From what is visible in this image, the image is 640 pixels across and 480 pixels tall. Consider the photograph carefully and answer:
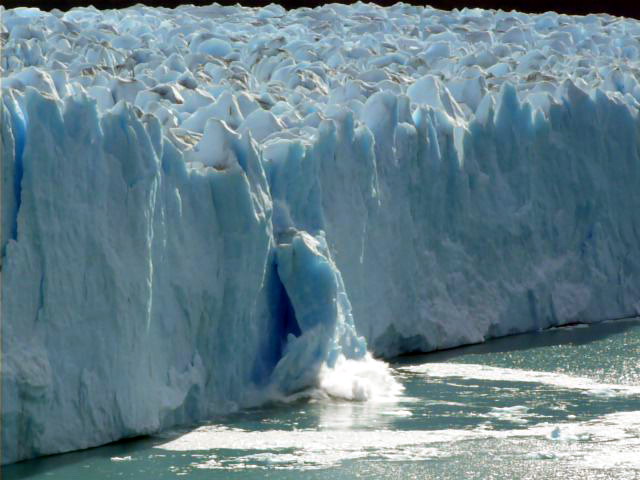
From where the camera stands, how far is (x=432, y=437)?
5.03m

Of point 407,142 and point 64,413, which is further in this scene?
point 407,142

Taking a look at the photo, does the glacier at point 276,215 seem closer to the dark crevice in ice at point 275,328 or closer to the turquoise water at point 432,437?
the dark crevice in ice at point 275,328

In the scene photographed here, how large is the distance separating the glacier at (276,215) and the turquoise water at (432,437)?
16cm

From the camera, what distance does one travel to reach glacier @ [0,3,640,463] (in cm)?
470

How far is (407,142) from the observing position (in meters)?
6.51

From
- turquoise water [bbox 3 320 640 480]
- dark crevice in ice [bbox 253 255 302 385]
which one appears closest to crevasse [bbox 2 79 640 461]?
dark crevice in ice [bbox 253 255 302 385]

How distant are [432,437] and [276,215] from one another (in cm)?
114

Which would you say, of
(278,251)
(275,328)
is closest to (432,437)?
(275,328)

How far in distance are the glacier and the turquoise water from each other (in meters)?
0.16

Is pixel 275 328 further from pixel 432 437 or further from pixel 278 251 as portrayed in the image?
pixel 432 437

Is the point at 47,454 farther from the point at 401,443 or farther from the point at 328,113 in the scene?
the point at 328,113

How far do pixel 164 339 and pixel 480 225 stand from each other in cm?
231

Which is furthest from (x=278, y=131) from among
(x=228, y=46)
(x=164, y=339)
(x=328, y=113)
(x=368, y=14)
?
(x=368, y=14)

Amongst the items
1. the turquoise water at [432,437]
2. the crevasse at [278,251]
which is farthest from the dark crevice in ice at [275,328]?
the turquoise water at [432,437]
